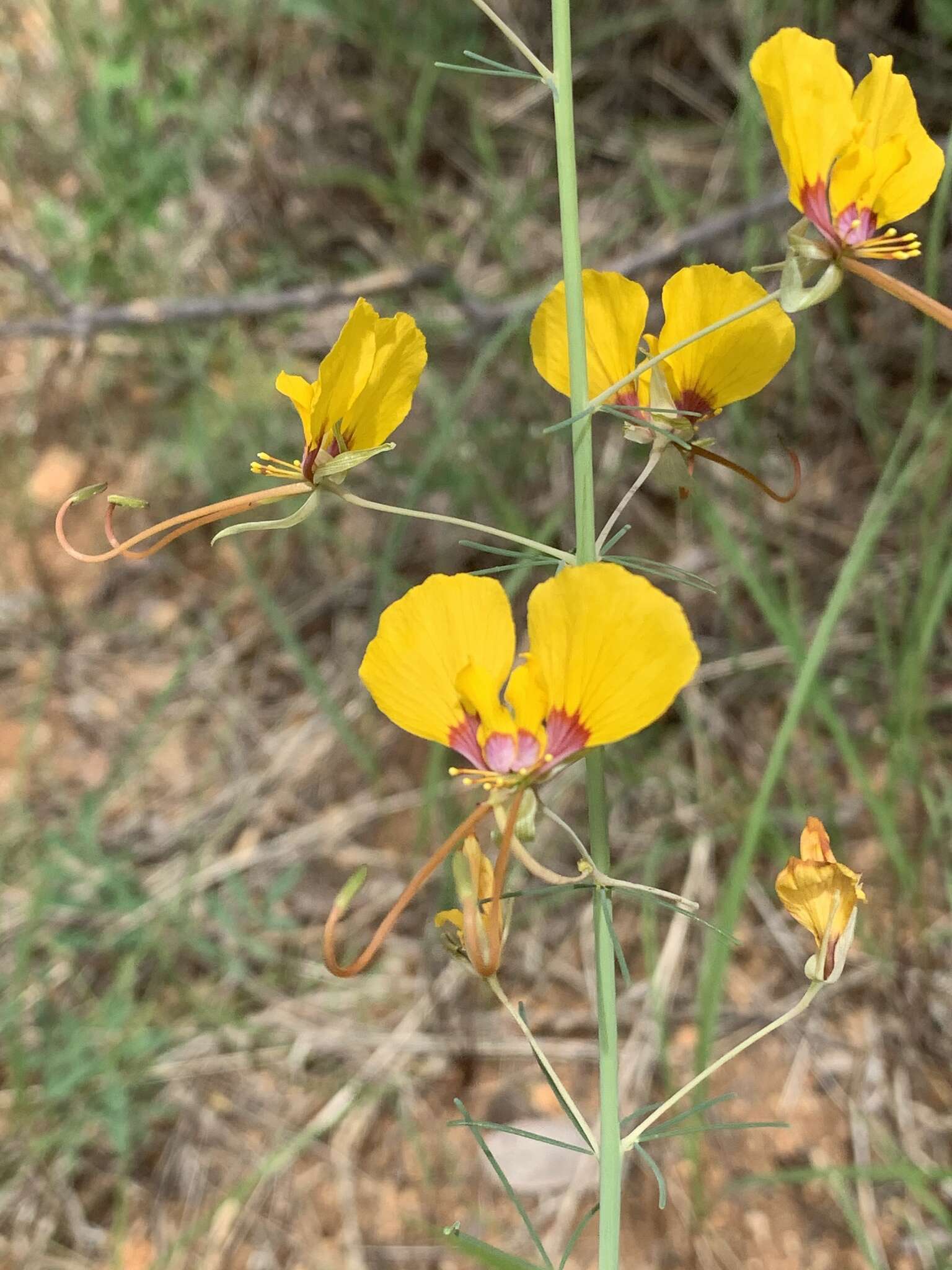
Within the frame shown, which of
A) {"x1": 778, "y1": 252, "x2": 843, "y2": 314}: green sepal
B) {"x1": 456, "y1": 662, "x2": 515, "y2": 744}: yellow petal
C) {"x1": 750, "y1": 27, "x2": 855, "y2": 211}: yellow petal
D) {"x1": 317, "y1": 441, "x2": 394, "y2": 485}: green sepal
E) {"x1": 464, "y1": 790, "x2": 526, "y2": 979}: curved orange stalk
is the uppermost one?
{"x1": 750, "y1": 27, "x2": 855, "y2": 211}: yellow petal

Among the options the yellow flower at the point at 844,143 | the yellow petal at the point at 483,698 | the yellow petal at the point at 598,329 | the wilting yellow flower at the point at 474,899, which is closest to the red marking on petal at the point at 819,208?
the yellow flower at the point at 844,143

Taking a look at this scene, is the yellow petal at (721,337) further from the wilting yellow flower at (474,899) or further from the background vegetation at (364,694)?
the background vegetation at (364,694)

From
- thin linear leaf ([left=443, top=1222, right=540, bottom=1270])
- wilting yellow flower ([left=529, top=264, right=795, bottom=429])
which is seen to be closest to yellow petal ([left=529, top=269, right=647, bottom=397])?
wilting yellow flower ([left=529, top=264, right=795, bottom=429])

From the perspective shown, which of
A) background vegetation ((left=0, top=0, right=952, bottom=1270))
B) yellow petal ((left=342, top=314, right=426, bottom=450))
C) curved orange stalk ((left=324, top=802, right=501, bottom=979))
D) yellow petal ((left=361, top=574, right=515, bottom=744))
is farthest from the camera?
background vegetation ((left=0, top=0, right=952, bottom=1270))

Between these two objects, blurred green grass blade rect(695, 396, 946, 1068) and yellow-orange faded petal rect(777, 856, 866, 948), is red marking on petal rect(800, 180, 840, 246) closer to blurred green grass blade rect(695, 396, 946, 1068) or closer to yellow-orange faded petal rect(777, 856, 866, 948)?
yellow-orange faded petal rect(777, 856, 866, 948)

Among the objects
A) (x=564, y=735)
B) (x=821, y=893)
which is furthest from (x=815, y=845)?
(x=564, y=735)

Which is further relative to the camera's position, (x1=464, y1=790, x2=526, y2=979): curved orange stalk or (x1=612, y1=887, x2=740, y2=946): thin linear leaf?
(x1=612, y1=887, x2=740, y2=946): thin linear leaf
